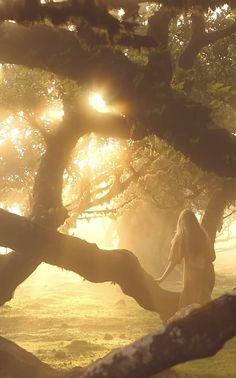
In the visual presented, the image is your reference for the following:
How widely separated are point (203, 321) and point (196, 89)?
9744 millimetres

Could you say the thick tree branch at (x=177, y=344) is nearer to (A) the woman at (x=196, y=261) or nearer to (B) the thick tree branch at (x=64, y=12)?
(B) the thick tree branch at (x=64, y=12)

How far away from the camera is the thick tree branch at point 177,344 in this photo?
200 inches

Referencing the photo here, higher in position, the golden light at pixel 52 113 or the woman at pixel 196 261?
the golden light at pixel 52 113

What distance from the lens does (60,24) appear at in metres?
5.35

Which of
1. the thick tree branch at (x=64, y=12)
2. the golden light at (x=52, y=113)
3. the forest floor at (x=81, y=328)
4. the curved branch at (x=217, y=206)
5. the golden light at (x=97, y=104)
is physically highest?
the golden light at (x=52, y=113)

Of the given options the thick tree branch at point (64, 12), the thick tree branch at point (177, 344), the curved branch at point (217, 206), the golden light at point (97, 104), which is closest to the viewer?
the thick tree branch at point (64, 12)

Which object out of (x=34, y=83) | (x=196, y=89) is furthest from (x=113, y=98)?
(x=34, y=83)

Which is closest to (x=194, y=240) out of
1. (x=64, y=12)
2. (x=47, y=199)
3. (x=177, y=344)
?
(x=47, y=199)

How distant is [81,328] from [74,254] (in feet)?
34.7

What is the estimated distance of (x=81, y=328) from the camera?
19.9 metres

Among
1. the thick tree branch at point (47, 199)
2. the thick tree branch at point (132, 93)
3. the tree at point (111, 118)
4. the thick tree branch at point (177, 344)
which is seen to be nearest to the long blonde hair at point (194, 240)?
the tree at point (111, 118)

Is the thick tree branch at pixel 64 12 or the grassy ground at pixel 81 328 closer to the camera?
the thick tree branch at pixel 64 12

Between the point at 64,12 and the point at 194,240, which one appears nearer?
the point at 64,12

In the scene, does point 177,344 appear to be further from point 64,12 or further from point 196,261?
point 196,261
